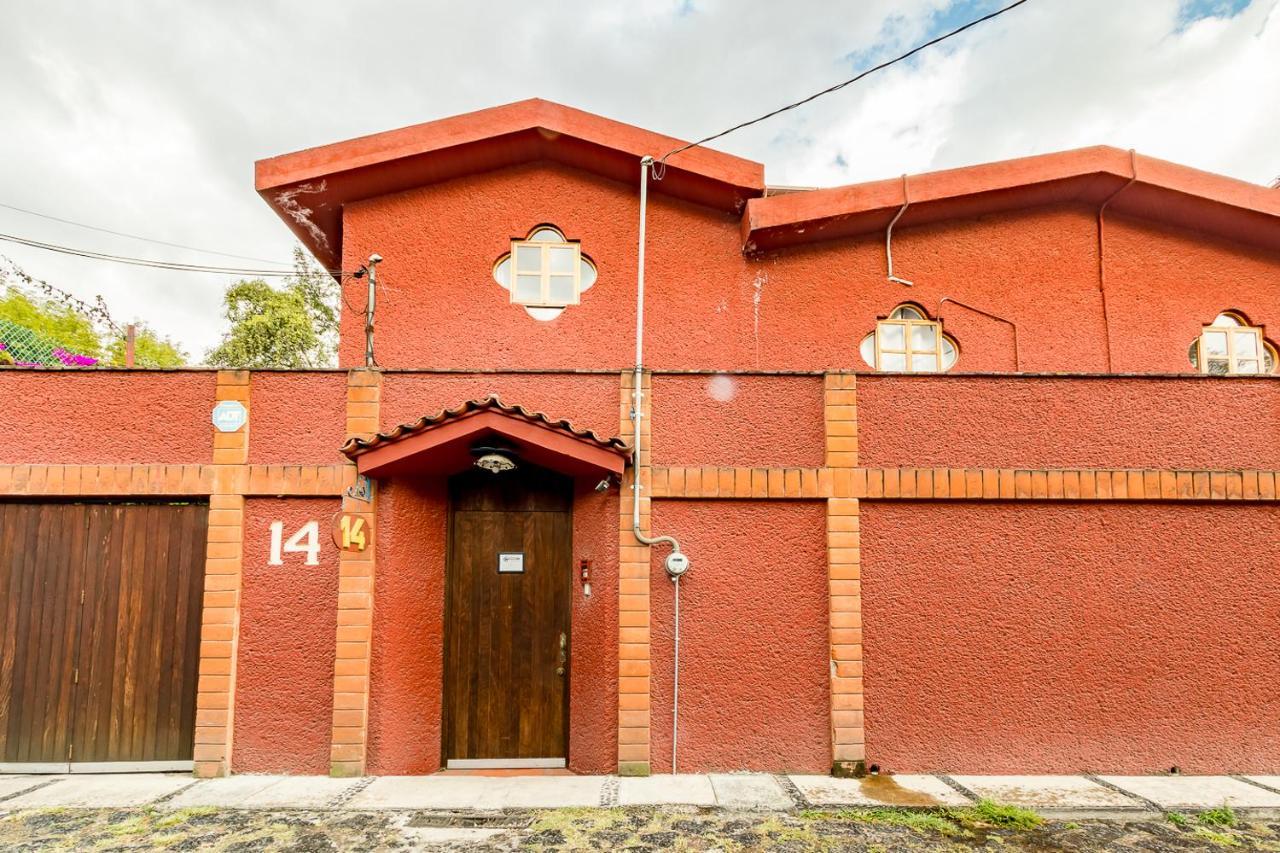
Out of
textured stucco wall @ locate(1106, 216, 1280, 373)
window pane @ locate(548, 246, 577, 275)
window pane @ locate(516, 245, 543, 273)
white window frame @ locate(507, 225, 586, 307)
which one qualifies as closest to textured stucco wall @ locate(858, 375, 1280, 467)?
textured stucco wall @ locate(1106, 216, 1280, 373)

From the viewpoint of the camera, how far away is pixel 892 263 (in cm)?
795

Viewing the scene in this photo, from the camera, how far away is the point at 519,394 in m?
5.73

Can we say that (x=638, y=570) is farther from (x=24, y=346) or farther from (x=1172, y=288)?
(x=24, y=346)

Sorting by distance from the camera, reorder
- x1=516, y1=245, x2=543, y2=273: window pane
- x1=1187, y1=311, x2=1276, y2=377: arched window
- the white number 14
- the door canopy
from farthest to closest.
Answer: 1. x1=1187, y1=311, x2=1276, y2=377: arched window
2. x1=516, y1=245, x2=543, y2=273: window pane
3. the white number 14
4. the door canopy

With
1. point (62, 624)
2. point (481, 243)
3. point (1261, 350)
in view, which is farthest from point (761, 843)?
point (1261, 350)

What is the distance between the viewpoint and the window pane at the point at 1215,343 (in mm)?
8062

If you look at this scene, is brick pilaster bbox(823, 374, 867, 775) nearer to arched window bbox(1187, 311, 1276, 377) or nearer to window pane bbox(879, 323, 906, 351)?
window pane bbox(879, 323, 906, 351)

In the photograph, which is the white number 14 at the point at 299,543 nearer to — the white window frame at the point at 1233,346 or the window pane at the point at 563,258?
the window pane at the point at 563,258

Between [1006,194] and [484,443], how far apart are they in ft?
21.1

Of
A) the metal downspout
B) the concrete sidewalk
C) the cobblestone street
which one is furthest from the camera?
the metal downspout

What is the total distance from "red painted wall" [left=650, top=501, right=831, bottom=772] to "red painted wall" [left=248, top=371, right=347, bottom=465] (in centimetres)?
271

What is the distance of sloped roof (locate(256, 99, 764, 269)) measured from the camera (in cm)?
719

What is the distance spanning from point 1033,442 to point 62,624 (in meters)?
7.94

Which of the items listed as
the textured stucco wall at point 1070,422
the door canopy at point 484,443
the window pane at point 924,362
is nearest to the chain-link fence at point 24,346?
the door canopy at point 484,443
